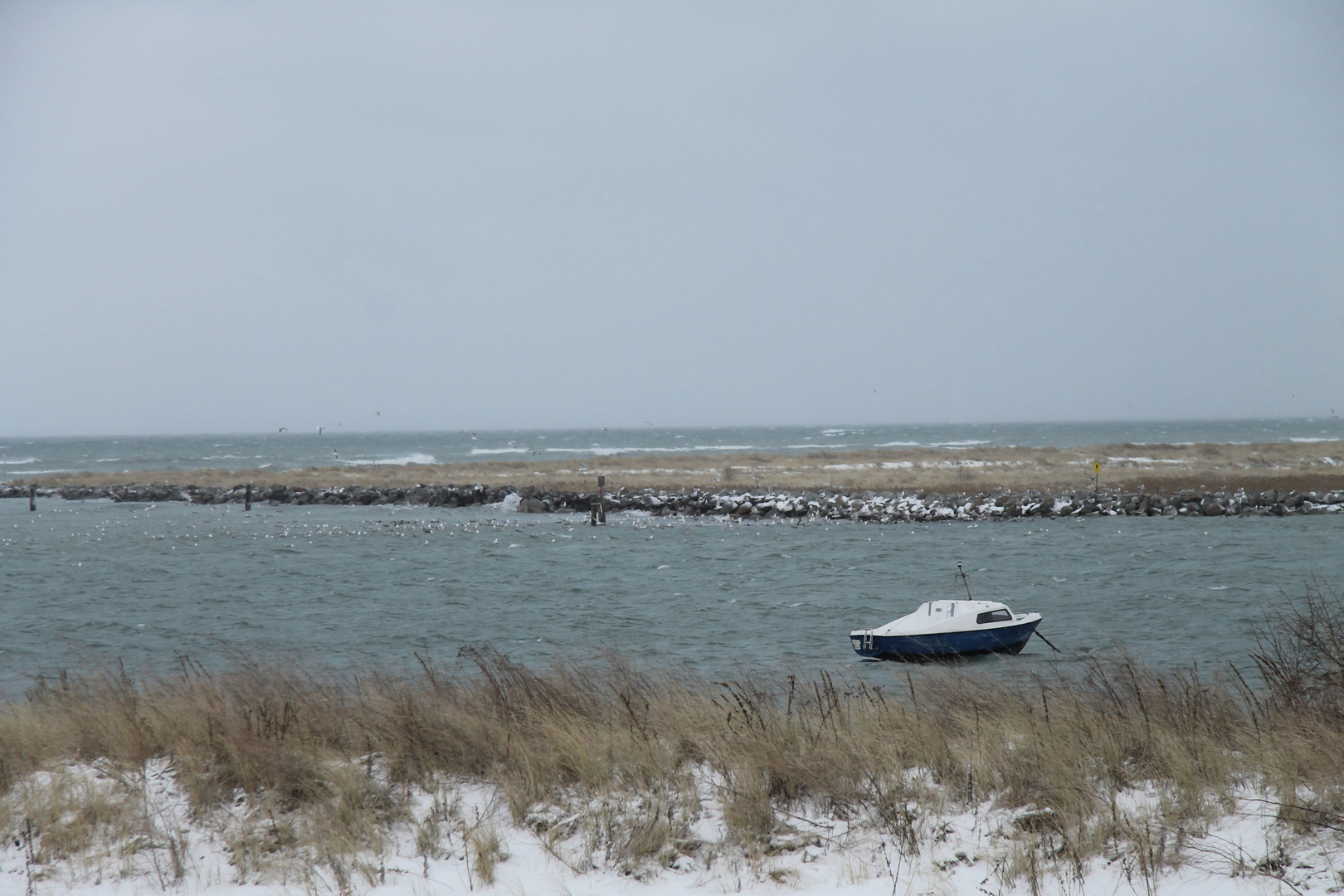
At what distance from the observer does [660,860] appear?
568 cm

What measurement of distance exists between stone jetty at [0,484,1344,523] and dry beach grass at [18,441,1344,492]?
2.82m

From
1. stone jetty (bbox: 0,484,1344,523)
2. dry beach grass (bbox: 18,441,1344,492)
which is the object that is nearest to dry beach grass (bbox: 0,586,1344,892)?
stone jetty (bbox: 0,484,1344,523)

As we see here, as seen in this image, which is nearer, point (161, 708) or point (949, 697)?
point (161, 708)

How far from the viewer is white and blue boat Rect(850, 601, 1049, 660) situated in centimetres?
1581

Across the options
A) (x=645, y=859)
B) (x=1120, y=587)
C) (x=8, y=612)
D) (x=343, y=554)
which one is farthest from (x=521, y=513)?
(x=645, y=859)

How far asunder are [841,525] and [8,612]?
2818 centimetres

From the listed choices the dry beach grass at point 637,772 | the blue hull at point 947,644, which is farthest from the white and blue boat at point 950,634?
the dry beach grass at point 637,772

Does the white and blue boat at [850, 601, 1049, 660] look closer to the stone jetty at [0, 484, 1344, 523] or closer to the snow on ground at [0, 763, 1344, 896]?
the snow on ground at [0, 763, 1344, 896]

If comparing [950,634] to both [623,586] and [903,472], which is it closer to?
[623,586]

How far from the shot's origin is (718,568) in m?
27.6

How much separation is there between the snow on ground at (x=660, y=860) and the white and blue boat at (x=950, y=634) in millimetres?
9662

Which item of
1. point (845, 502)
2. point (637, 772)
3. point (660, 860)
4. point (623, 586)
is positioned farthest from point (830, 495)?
point (660, 860)

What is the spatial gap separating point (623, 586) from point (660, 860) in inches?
753

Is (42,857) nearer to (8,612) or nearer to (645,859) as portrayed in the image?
(645,859)
